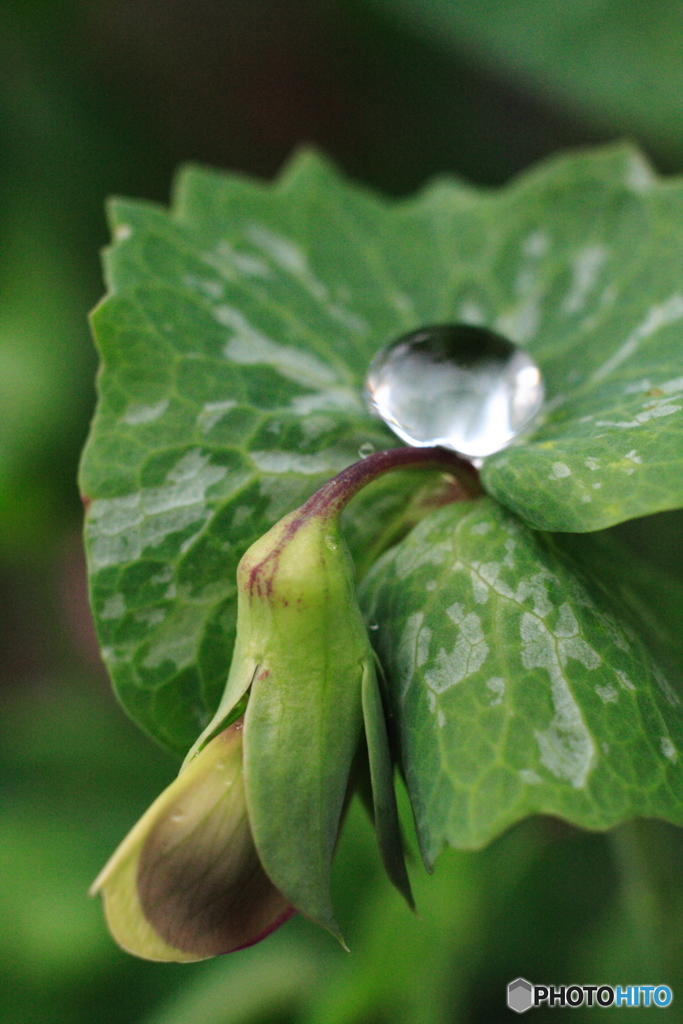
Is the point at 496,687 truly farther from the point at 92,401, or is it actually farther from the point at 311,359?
the point at 92,401

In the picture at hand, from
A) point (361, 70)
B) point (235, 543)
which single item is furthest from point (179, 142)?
point (235, 543)

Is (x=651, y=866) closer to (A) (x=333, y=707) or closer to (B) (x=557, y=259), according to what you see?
(A) (x=333, y=707)

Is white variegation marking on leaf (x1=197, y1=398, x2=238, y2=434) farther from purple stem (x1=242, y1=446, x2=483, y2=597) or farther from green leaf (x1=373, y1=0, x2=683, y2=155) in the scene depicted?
green leaf (x1=373, y1=0, x2=683, y2=155)

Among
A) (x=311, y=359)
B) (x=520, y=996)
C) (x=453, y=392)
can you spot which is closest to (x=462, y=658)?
(x=453, y=392)

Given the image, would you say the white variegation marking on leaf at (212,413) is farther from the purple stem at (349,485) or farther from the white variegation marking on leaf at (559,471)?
the white variegation marking on leaf at (559,471)

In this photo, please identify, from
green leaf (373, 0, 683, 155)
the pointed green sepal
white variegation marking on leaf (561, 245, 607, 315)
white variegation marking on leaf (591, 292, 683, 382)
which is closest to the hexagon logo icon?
the pointed green sepal

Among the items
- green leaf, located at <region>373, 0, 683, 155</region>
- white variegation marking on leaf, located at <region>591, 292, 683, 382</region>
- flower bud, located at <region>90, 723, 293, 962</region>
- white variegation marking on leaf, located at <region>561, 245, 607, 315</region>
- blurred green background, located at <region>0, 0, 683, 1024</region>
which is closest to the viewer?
flower bud, located at <region>90, 723, 293, 962</region>

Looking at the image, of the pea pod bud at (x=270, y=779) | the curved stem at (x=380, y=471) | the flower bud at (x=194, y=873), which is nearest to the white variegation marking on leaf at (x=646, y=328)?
the curved stem at (x=380, y=471)
